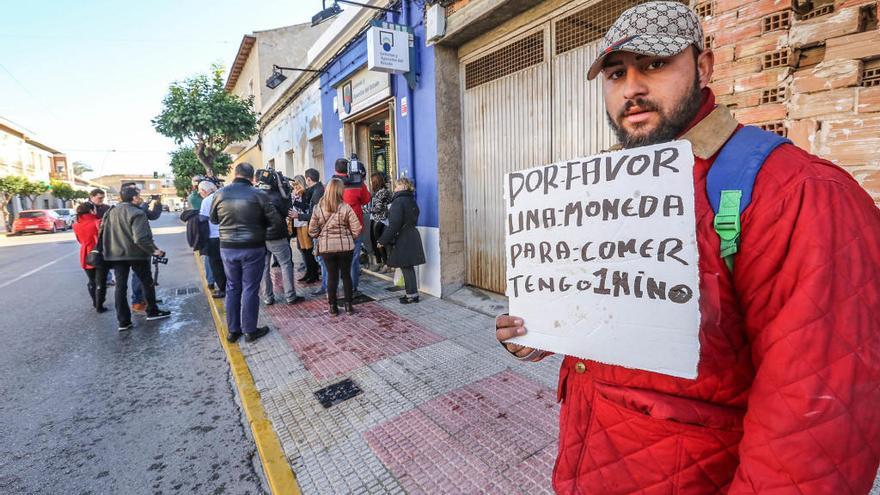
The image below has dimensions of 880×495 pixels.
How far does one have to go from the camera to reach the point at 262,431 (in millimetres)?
3080

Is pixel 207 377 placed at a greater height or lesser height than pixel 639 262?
lesser

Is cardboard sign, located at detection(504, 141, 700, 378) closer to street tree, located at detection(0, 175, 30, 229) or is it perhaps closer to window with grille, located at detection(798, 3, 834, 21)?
window with grille, located at detection(798, 3, 834, 21)

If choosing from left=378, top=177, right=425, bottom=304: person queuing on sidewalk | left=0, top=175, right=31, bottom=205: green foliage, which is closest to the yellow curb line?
left=378, top=177, right=425, bottom=304: person queuing on sidewalk

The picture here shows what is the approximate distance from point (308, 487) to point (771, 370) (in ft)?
8.18

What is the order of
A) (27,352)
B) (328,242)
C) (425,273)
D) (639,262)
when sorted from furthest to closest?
(425,273) < (328,242) < (27,352) < (639,262)

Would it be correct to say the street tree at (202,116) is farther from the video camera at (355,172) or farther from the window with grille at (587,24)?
the window with grille at (587,24)

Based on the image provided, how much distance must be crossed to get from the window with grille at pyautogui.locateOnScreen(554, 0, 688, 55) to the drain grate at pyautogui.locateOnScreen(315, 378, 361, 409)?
4.21 meters

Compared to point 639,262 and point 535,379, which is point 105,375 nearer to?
point 535,379

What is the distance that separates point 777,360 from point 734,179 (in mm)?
381

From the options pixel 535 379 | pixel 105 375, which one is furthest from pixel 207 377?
pixel 535 379

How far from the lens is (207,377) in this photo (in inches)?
164

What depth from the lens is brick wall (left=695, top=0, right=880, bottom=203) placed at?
2.38m

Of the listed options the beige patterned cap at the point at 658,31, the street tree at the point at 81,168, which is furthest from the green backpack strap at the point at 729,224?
the street tree at the point at 81,168

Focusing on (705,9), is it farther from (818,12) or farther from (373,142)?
(373,142)
